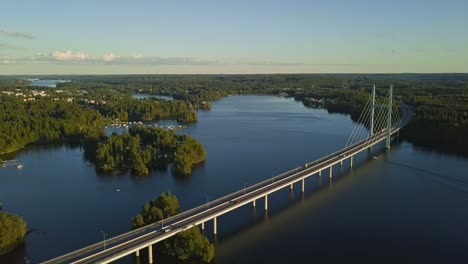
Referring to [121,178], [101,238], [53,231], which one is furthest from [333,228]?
[121,178]

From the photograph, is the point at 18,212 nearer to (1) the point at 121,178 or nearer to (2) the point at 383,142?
(1) the point at 121,178

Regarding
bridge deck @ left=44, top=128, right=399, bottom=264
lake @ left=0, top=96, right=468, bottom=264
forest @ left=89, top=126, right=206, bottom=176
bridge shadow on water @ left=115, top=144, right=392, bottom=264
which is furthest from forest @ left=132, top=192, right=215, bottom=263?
forest @ left=89, top=126, right=206, bottom=176

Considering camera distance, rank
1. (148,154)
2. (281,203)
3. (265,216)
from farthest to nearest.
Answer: (148,154), (281,203), (265,216)

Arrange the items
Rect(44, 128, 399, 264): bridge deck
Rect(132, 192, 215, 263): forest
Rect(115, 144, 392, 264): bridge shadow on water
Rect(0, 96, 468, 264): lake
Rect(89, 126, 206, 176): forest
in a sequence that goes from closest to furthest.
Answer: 1. Rect(44, 128, 399, 264): bridge deck
2. Rect(132, 192, 215, 263): forest
3. Rect(115, 144, 392, 264): bridge shadow on water
4. Rect(0, 96, 468, 264): lake
5. Rect(89, 126, 206, 176): forest

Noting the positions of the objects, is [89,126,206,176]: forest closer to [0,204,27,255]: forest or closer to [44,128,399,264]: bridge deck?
[44,128,399,264]: bridge deck

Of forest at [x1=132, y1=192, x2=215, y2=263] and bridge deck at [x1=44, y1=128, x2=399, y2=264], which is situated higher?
bridge deck at [x1=44, y1=128, x2=399, y2=264]

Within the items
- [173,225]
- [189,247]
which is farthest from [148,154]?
[189,247]

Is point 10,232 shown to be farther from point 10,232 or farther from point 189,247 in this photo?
point 189,247

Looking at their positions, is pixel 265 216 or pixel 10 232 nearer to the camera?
pixel 10 232

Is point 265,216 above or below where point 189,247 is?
below
